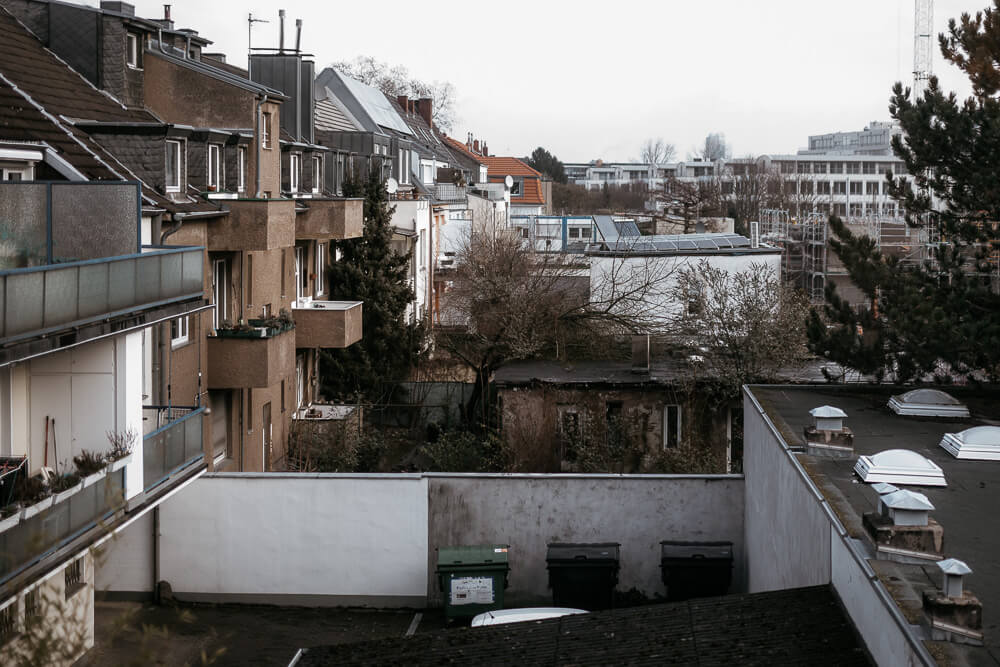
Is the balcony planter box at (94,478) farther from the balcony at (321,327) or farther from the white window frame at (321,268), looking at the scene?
the white window frame at (321,268)

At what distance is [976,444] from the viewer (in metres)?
14.2

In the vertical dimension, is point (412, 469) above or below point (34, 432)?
below

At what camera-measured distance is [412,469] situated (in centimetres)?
2591

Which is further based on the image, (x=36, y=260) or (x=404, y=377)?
(x=404, y=377)

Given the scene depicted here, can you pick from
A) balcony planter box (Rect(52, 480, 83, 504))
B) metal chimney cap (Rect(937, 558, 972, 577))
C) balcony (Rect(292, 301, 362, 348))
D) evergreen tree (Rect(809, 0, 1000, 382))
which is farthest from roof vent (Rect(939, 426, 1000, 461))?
balcony (Rect(292, 301, 362, 348))

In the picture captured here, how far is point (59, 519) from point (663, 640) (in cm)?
662

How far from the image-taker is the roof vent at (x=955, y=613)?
8055 mm

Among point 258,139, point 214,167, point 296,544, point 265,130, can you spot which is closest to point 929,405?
point 296,544

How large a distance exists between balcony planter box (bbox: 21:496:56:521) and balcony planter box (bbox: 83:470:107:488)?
909 millimetres

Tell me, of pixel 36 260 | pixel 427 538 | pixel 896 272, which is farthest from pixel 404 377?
pixel 36 260

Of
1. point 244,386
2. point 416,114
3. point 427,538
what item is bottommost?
point 427,538

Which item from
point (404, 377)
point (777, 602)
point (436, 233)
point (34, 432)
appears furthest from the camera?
point (436, 233)

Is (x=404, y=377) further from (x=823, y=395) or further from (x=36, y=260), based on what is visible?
(x=36, y=260)

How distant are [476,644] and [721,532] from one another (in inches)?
314
